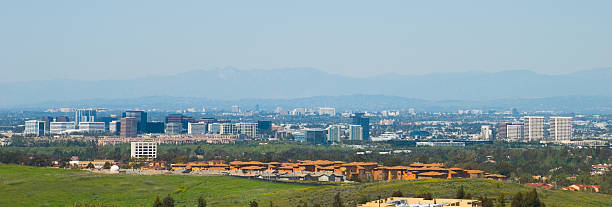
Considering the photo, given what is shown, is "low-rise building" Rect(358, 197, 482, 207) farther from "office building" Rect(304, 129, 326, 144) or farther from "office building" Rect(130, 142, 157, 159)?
"office building" Rect(304, 129, 326, 144)

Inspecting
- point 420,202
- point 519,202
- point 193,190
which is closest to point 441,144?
point 193,190

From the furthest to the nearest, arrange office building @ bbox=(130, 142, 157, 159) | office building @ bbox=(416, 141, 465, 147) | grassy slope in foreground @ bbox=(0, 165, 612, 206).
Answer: office building @ bbox=(416, 141, 465, 147) < office building @ bbox=(130, 142, 157, 159) < grassy slope in foreground @ bbox=(0, 165, 612, 206)

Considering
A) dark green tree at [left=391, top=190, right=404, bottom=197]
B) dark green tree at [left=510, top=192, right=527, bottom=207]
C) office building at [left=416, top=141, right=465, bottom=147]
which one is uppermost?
dark green tree at [left=510, top=192, right=527, bottom=207]

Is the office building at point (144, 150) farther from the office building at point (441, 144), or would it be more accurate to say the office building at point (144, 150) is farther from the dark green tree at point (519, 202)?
the dark green tree at point (519, 202)

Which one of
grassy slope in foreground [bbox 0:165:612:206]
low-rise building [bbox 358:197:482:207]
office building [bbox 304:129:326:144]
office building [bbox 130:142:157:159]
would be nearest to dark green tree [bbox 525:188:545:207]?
low-rise building [bbox 358:197:482:207]

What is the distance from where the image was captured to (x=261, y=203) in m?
67.1

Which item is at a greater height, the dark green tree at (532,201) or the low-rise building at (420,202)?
the dark green tree at (532,201)

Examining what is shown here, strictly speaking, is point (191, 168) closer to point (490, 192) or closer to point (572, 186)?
point (572, 186)

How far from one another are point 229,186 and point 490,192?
26651mm

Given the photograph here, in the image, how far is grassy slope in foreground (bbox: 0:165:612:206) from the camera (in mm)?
66312

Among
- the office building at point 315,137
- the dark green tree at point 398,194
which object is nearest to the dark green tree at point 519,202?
the dark green tree at point 398,194

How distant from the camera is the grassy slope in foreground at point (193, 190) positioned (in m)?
66.3

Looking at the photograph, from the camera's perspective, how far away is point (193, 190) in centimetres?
8250

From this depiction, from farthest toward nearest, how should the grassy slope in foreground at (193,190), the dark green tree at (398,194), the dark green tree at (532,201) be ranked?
the grassy slope in foreground at (193,190) < the dark green tree at (398,194) < the dark green tree at (532,201)
